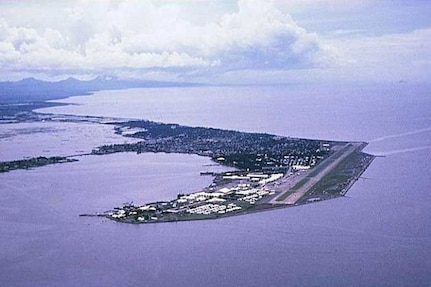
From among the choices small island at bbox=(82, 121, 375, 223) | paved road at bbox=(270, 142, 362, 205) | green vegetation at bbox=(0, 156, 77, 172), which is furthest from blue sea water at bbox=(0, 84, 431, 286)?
green vegetation at bbox=(0, 156, 77, 172)

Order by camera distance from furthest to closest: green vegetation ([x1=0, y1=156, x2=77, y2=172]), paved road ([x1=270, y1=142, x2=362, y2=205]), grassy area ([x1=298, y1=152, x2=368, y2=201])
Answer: green vegetation ([x1=0, y1=156, x2=77, y2=172]) < grassy area ([x1=298, y1=152, x2=368, y2=201]) < paved road ([x1=270, y1=142, x2=362, y2=205])

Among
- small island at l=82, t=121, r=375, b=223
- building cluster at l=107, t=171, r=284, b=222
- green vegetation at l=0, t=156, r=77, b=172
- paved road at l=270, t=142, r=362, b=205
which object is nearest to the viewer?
building cluster at l=107, t=171, r=284, b=222

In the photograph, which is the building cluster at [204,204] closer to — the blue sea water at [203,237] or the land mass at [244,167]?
the land mass at [244,167]

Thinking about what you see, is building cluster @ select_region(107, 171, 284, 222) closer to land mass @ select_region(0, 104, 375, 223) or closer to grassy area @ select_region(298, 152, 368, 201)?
land mass @ select_region(0, 104, 375, 223)

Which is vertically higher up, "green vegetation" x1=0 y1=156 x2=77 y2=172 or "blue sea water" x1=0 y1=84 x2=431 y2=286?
"green vegetation" x1=0 y1=156 x2=77 y2=172

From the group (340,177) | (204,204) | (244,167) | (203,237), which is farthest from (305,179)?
(203,237)

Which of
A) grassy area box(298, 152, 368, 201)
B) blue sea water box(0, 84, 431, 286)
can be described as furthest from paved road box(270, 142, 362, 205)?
blue sea water box(0, 84, 431, 286)

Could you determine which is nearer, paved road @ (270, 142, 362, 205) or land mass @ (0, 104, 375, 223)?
land mass @ (0, 104, 375, 223)

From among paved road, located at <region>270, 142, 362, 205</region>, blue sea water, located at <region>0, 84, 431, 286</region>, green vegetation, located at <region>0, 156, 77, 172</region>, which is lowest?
blue sea water, located at <region>0, 84, 431, 286</region>

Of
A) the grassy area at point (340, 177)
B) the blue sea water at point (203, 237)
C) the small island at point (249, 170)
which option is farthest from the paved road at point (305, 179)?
the blue sea water at point (203, 237)
